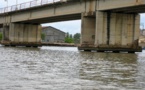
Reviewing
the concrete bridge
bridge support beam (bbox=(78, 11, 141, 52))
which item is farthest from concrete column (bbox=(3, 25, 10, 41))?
bridge support beam (bbox=(78, 11, 141, 52))

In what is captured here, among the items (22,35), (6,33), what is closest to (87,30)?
(22,35)

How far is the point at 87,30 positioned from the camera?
55.5 meters

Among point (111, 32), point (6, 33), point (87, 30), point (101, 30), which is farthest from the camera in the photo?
point (6, 33)

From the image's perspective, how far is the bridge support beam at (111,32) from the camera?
51.2m

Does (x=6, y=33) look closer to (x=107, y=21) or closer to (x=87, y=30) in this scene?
(x=87, y=30)

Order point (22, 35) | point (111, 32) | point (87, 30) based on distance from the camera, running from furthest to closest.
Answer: point (22, 35)
point (87, 30)
point (111, 32)

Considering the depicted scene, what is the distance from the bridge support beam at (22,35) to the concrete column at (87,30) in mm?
33928

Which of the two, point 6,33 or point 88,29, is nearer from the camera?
point 88,29

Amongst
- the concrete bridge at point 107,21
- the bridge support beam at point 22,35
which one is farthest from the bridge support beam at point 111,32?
the bridge support beam at point 22,35

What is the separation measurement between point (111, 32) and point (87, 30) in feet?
15.4

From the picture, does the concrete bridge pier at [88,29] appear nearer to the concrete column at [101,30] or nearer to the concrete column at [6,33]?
the concrete column at [101,30]

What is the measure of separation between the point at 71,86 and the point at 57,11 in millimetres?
54235

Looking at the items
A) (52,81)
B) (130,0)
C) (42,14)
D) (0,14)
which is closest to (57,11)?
(42,14)

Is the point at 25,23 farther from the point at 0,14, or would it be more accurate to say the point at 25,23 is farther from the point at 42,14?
the point at 42,14
